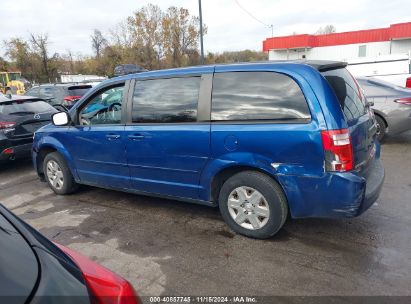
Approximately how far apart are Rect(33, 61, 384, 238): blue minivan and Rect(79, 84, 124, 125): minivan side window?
0.02 meters

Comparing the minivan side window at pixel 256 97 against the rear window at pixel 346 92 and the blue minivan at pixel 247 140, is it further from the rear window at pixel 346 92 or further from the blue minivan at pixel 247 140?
the rear window at pixel 346 92

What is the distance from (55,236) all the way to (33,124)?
3.78 m

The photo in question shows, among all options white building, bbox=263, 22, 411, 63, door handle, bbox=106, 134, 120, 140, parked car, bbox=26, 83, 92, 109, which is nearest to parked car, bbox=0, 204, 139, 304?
door handle, bbox=106, 134, 120, 140

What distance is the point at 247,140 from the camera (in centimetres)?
336

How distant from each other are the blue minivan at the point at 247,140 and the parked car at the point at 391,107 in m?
3.78

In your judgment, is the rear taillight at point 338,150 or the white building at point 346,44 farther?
the white building at point 346,44

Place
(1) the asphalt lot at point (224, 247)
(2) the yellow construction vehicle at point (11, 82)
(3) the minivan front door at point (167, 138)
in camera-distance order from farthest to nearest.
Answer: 1. (2) the yellow construction vehicle at point (11, 82)
2. (3) the minivan front door at point (167, 138)
3. (1) the asphalt lot at point (224, 247)

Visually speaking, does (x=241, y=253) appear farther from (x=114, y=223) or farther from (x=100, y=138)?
(x=100, y=138)

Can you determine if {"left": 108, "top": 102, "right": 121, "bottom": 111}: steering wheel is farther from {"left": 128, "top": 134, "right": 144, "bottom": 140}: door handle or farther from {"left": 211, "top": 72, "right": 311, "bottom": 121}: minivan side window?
{"left": 211, "top": 72, "right": 311, "bottom": 121}: minivan side window

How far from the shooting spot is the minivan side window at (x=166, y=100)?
378 centimetres

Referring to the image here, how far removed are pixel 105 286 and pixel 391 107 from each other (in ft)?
23.8

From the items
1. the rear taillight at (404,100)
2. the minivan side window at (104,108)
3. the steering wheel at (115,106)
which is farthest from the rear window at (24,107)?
the rear taillight at (404,100)

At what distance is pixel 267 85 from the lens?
132 inches

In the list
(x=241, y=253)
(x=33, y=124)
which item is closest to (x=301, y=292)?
(x=241, y=253)
